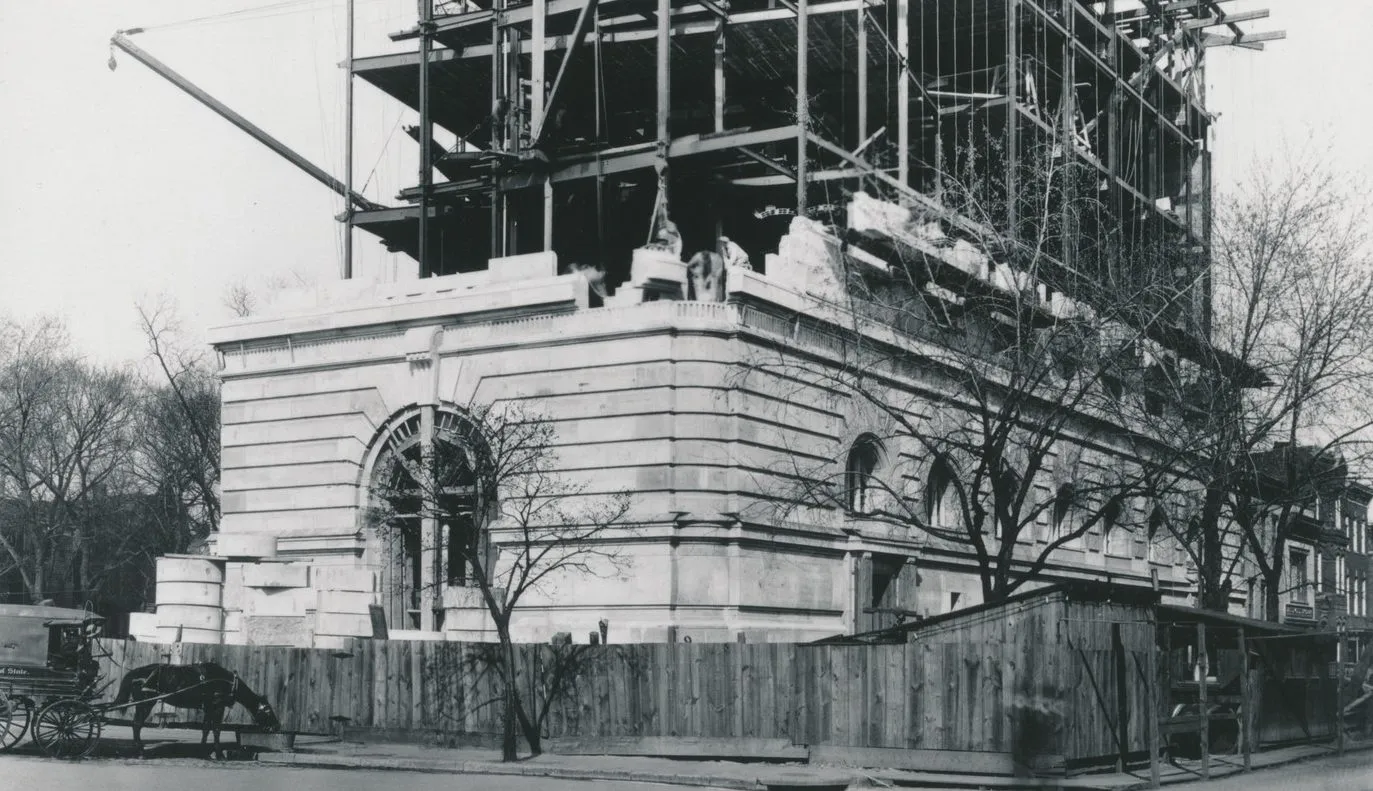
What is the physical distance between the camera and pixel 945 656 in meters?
21.0

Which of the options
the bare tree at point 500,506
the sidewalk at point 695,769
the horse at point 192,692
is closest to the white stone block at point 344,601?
the bare tree at point 500,506

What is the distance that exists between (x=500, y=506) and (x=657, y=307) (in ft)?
18.9

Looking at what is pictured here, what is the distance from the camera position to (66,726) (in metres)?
22.2

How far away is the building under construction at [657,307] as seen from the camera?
29875 mm

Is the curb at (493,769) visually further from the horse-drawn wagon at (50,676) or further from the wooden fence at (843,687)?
the horse-drawn wagon at (50,676)

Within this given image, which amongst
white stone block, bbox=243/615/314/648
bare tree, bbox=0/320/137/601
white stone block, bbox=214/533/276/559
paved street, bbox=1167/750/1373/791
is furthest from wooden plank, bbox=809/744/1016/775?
bare tree, bbox=0/320/137/601

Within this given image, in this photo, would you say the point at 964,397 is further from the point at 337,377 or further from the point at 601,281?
the point at 337,377

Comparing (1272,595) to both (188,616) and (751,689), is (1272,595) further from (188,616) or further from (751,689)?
(188,616)

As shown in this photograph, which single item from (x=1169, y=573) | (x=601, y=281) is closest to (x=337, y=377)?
(x=601, y=281)

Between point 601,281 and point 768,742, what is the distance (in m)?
13.7

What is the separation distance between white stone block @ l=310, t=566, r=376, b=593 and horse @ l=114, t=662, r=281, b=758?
7206 millimetres

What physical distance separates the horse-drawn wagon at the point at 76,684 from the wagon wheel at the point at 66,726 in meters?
0.02

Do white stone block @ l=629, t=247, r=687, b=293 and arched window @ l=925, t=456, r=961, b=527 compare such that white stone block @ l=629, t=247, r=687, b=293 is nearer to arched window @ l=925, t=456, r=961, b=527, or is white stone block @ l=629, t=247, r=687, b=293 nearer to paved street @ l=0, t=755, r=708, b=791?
arched window @ l=925, t=456, r=961, b=527

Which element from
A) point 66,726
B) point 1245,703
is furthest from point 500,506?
point 1245,703
